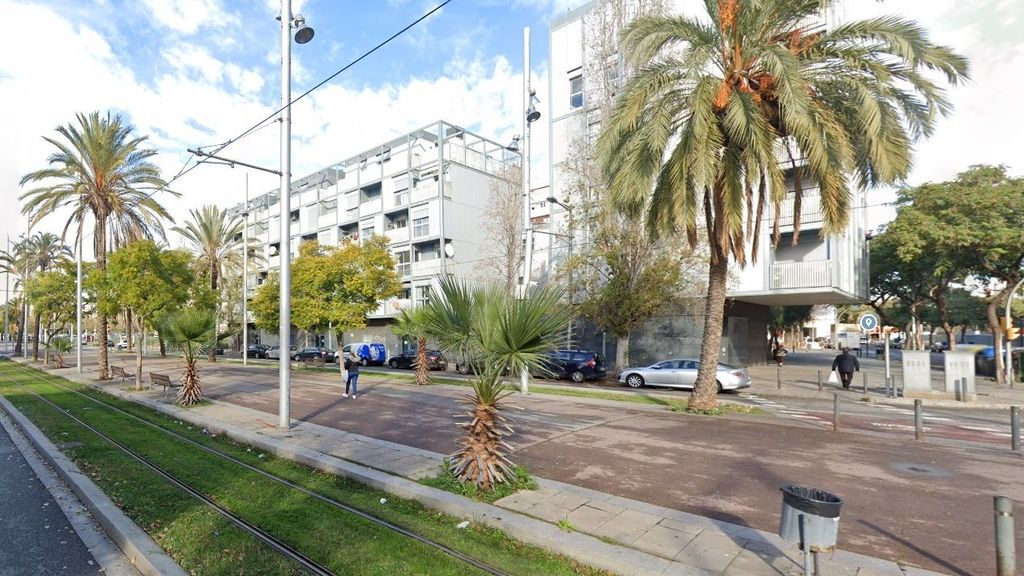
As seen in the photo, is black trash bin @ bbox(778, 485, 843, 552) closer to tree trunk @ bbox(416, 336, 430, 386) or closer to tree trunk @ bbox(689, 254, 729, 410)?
tree trunk @ bbox(689, 254, 729, 410)

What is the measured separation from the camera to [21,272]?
54094 mm

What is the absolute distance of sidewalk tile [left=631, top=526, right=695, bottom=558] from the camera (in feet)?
16.8

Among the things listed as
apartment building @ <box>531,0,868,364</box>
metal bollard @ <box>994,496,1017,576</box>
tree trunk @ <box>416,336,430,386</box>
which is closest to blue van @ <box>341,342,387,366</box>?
apartment building @ <box>531,0,868,364</box>

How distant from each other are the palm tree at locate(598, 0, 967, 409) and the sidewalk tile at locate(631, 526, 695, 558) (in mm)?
9030

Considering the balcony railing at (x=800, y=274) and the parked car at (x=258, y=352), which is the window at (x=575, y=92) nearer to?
the balcony railing at (x=800, y=274)

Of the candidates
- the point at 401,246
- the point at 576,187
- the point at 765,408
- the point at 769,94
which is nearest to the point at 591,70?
the point at 576,187

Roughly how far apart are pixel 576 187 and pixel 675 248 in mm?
6098

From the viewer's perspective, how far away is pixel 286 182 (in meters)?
11.9

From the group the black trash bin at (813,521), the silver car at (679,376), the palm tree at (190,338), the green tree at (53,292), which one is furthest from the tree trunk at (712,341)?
the green tree at (53,292)

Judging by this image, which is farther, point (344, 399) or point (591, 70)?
point (591, 70)

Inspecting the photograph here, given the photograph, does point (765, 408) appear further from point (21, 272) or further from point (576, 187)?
point (21, 272)

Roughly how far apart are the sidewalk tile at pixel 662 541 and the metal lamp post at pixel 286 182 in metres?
8.62

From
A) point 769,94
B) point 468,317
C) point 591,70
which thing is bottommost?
point 468,317

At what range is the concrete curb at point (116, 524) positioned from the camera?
498 cm
